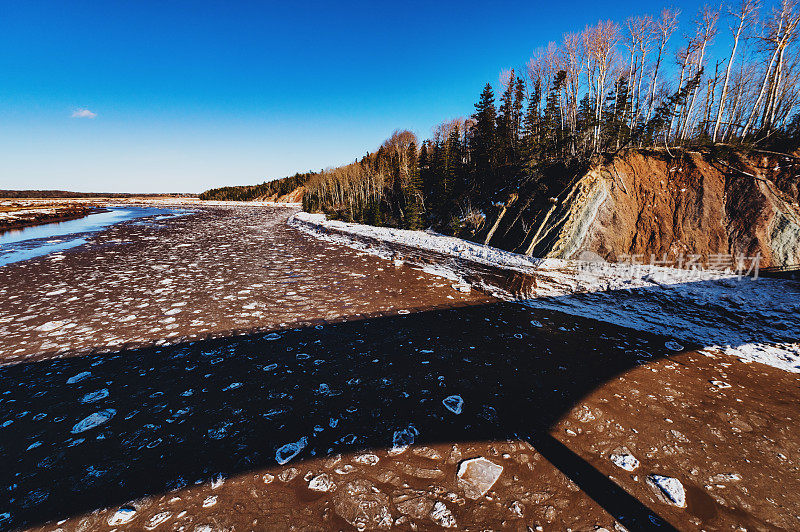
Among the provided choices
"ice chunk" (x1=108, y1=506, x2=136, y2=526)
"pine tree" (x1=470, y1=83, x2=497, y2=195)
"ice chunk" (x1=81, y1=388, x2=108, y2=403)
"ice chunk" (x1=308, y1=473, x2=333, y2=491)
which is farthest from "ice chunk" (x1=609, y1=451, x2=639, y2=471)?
"pine tree" (x1=470, y1=83, x2=497, y2=195)

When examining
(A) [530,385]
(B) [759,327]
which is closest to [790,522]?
(A) [530,385]

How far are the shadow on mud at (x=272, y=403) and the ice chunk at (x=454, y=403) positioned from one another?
0.06 meters

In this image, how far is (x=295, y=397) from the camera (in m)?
3.82

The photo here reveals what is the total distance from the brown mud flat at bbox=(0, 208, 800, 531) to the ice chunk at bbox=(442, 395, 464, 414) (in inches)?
3.1

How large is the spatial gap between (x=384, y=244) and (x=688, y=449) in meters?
15.7

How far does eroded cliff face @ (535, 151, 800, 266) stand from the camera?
11391mm

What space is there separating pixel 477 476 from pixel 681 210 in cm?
1621

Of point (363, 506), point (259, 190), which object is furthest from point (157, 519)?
point (259, 190)

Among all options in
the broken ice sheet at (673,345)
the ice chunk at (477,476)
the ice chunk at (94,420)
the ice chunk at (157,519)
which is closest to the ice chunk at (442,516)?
the ice chunk at (477,476)

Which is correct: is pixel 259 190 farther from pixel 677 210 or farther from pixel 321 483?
pixel 321 483

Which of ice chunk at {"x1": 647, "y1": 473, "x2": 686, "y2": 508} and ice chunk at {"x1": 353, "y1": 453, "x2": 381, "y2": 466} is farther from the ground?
ice chunk at {"x1": 647, "y1": 473, "x2": 686, "y2": 508}

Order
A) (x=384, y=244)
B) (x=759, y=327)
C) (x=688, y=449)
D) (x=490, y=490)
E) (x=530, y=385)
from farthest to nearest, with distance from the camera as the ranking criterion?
(x=384, y=244), (x=759, y=327), (x=530, y=385), (x=688, y=449), (x=490, y=490)

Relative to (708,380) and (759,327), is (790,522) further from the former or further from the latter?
(759,327)

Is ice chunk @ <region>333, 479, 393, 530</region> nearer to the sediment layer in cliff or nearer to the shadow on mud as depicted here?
the shadow on mud
